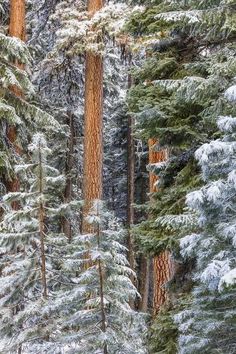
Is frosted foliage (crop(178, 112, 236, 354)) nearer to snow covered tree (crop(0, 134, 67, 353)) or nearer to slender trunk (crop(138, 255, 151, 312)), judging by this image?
snow covered tree (crop(0, 134, 67, 353))

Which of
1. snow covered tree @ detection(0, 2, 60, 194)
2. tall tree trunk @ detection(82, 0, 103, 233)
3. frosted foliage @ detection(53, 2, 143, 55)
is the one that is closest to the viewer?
frosted foliage @ detection(53, 2, 143, 55)

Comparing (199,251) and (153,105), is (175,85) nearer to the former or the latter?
(153,105)

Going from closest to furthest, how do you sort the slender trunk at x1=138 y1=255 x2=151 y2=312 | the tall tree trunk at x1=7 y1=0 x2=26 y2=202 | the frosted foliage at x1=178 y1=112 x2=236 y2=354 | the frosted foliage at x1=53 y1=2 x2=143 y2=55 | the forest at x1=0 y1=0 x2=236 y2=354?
the frosted foliage at x1=178 y1=112 x2=236 y2=354
the forest at x1=0 y1=0 x2=236 y2=354
the frosted foliage at x1=53 y1=2 x2=143 y2=55
the tall tree trunk at x1=7 y1=0 x2=26 y2=202
the slender trunk at x1=138 y1=255 x2=151 y2=312

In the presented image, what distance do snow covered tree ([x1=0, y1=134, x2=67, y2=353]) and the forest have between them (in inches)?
0.7

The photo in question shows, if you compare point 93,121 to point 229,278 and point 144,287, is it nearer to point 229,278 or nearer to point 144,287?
point 229,278

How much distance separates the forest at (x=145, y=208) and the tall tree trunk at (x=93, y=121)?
22 millimetres

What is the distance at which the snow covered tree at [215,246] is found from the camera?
3.17 m

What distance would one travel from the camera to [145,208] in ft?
20.0

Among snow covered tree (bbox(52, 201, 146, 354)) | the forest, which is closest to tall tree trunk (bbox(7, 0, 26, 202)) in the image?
the forest

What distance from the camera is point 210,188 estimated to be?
10.5 ft

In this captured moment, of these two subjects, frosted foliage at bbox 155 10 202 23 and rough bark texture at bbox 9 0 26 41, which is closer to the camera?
frosted foliage at bbox 155 10 202 23

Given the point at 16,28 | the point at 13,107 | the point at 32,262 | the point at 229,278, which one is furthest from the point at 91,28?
the point at 229,278

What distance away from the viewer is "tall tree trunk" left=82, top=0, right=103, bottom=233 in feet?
30.8

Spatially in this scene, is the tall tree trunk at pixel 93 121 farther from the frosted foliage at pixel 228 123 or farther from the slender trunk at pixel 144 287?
the slender trunk at pixel 144 287
